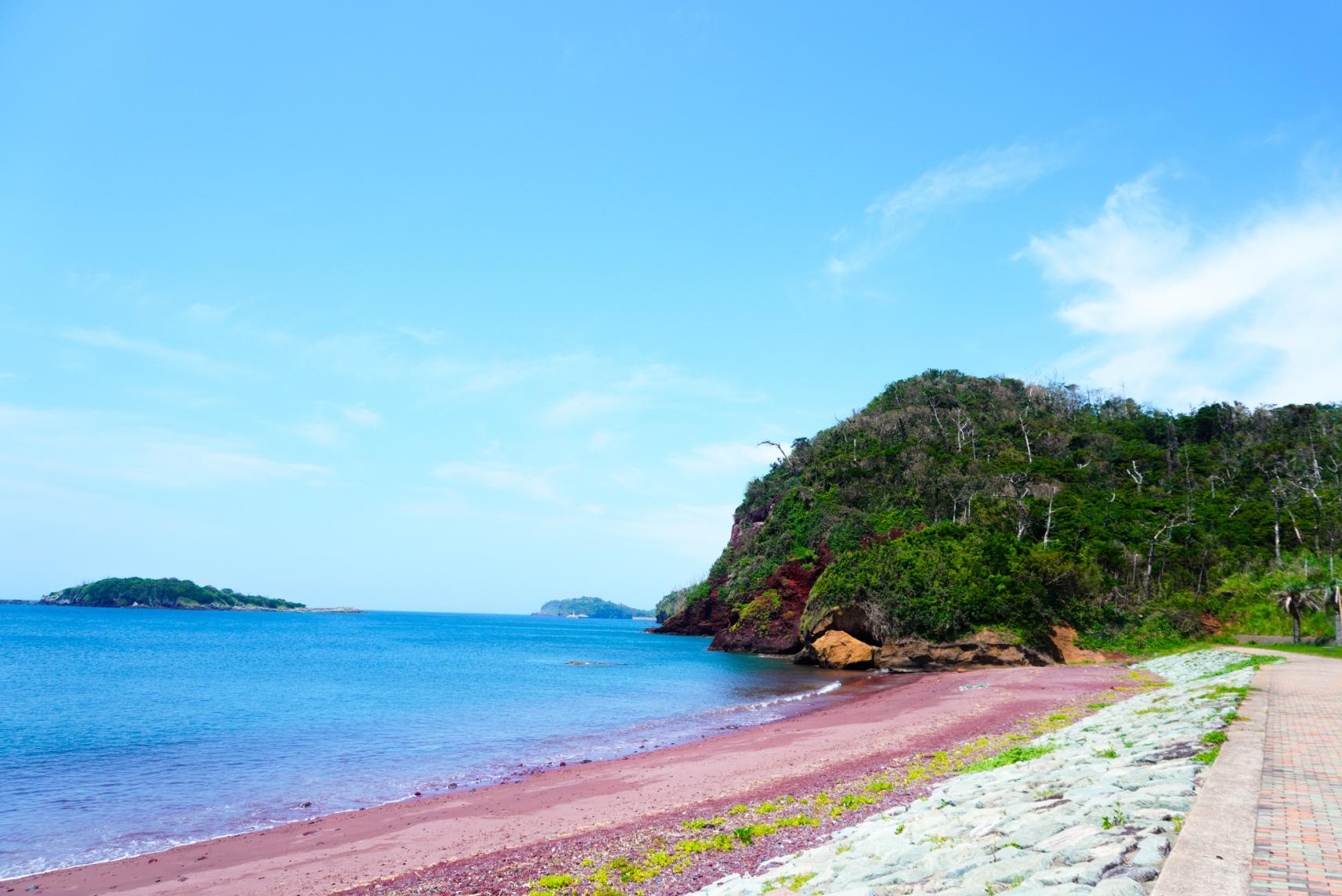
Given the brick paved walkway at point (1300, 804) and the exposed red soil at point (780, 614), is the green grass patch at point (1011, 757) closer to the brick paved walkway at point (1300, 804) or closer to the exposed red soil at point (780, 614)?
the brick paved walkway at point (1300, 804)

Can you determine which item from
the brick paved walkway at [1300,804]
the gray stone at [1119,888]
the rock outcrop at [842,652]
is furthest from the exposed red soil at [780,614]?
the gray stone at [1119,888]

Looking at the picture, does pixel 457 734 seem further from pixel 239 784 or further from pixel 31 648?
pixel 31 648

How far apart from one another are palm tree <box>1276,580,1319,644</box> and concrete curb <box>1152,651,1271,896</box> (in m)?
43.6

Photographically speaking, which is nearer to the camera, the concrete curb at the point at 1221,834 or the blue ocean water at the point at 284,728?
the concrete curb at the point at 1221,834

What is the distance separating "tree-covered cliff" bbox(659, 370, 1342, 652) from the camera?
5072cm

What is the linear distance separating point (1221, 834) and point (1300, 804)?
2218 mm

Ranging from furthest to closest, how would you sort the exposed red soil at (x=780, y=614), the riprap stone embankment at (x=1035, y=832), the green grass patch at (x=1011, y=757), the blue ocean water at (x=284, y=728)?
the exposed red soil at (x=780, y=614) → the blue ocean water at (x=284, y=728) → the green grass patch at (x=1011, y=757) → the riprap stone embankment at (x=1035, y=832)

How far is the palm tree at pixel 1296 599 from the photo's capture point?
43.5 m

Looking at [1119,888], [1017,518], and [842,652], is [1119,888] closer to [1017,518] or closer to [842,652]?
[842,652]

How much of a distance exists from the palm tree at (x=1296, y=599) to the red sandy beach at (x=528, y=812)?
86.7 ft

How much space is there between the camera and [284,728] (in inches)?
1127

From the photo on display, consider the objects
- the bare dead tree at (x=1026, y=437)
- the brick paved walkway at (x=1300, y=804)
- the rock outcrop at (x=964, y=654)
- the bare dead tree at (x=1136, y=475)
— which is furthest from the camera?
the bare dead tree at (x=1026, y=437)

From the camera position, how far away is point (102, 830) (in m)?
15.7

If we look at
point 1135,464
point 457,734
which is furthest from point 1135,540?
point 457,734
